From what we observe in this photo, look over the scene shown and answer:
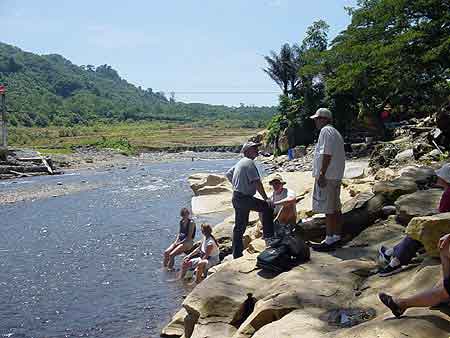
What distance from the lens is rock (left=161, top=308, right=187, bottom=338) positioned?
7.77 metres

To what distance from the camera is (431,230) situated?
18.9 feet

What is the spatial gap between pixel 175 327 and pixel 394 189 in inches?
165

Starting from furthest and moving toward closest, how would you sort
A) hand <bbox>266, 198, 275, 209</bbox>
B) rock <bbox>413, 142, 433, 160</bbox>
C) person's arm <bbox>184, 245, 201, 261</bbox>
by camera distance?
1. rock <bbox>413, 142, 433, 160</bbox>
2. person's arm <bbox>184, 245, 201, 261</bbox>
3. hand <bbox>266, 198, 275, 209</bbox>

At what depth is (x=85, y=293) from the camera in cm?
1046

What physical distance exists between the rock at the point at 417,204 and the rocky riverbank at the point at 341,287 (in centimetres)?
1

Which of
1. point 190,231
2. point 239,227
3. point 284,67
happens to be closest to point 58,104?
point 284,67

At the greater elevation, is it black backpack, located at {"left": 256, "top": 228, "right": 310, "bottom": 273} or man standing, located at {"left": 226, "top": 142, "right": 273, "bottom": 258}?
man standing, located at {"left": 226, "top": 142, "right": 273, "bottom": 258}

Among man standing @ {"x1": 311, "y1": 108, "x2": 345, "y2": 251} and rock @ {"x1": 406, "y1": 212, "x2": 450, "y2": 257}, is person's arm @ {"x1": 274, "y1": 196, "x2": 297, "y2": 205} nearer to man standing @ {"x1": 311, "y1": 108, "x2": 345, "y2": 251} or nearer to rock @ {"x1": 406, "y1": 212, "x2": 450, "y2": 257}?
man standing @ {"x1": 311, "y1": 108, "x2": 345, "y2": 251}

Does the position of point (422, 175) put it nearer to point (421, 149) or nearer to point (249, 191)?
point (249, 191)

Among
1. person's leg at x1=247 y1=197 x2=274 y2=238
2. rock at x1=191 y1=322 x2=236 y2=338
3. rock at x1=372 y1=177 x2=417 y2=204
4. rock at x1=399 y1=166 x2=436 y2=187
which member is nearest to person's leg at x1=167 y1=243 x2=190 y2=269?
person's leg at x1=247 y1=197 x2=274 y2=238

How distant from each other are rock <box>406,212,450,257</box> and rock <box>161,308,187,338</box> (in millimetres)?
3537

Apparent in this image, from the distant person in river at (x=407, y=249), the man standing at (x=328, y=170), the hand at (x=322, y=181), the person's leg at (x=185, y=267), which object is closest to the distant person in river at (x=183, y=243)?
the person's leg at (x=185, y=267)

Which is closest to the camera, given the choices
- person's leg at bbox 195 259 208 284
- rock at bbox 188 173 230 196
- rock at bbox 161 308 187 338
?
rock at bbox 161 308 187 338

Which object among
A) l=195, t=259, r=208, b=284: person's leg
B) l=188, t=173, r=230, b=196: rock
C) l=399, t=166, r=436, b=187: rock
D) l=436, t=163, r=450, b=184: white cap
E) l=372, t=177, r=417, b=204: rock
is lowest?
l=195, t=259, r=208, b=284: person's leg
